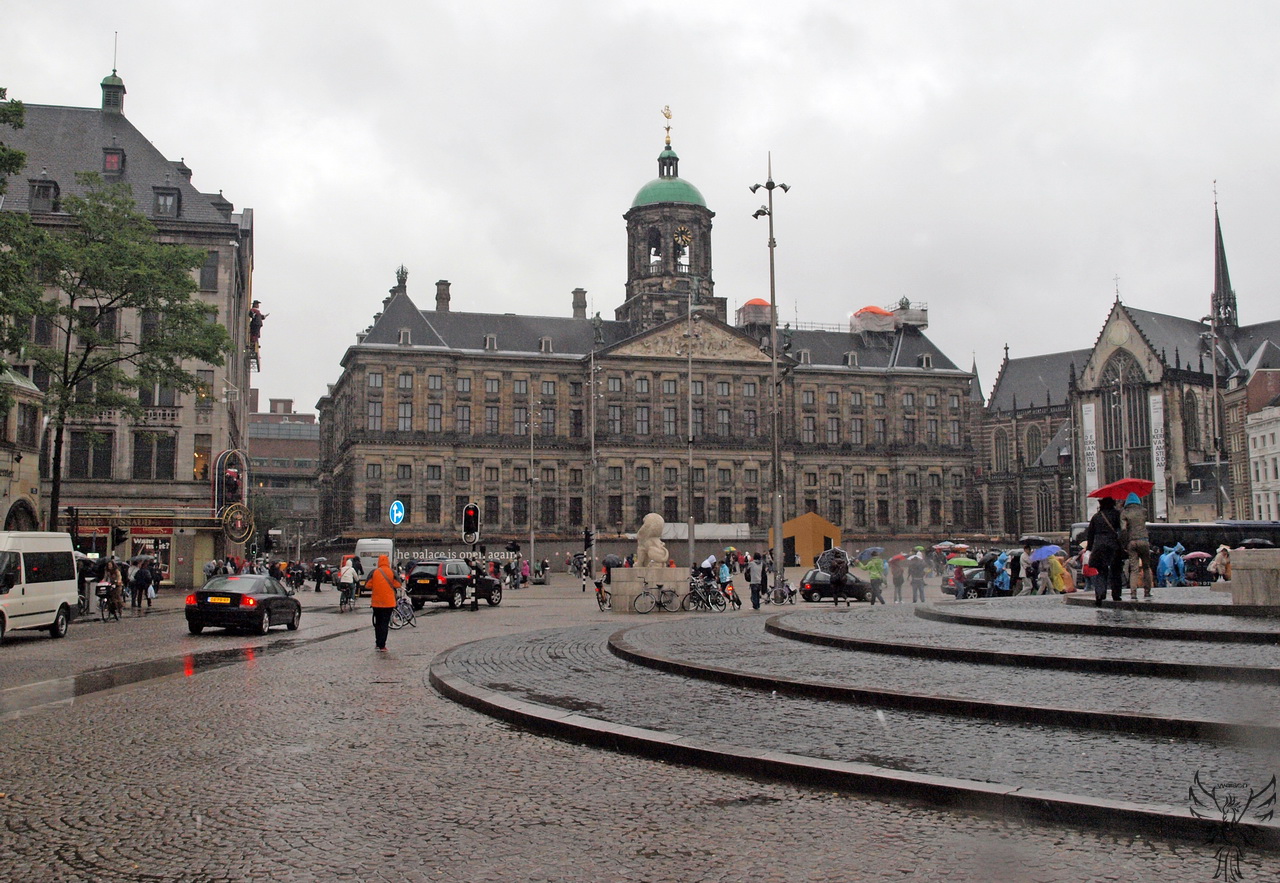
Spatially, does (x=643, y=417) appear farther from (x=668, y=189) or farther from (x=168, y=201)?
(x=168, y=201)

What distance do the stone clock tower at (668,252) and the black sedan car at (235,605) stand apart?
69857mm

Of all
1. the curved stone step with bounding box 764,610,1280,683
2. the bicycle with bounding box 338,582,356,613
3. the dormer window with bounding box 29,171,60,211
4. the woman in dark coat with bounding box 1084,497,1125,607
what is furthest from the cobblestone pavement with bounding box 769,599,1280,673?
the dormer window with bounding box 29,171,60,211

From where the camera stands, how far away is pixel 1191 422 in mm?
99938

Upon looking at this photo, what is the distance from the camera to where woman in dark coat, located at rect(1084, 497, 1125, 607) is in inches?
736

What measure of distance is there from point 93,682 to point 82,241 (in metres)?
23.1

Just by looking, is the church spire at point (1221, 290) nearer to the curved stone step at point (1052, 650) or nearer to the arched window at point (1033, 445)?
the arched window at point (1033, 445)

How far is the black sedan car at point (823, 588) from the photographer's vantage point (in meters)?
35.7

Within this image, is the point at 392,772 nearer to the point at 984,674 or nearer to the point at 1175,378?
the point at 984,674

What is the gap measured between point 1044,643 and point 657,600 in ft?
52.5

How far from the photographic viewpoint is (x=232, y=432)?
60.4 m

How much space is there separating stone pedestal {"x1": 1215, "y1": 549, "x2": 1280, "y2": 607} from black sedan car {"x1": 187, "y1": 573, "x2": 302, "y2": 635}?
18.2 m

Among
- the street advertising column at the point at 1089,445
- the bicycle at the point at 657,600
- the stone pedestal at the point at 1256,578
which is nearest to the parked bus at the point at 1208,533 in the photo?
the bicycle at the point at 657,600

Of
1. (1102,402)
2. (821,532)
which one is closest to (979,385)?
(1102,402)

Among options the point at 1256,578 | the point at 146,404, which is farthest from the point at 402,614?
the point at 146,404
